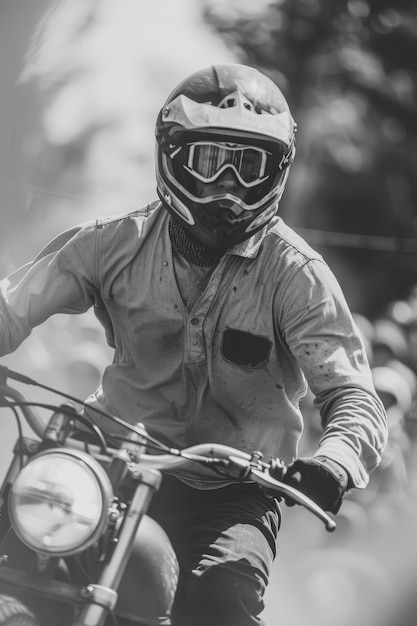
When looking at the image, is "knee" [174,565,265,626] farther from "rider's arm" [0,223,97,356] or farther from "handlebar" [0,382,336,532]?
"rider's arm" [0,223,97,356]

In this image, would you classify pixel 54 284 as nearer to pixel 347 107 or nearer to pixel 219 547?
pixel 219 547

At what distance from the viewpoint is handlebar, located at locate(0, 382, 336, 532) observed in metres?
2.19

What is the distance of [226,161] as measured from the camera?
2.85 meters

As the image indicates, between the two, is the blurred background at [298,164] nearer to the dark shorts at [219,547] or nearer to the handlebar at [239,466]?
the dark shorts at [219,547]

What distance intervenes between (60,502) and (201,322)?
3.33 feet

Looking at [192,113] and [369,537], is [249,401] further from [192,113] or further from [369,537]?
[369,537]

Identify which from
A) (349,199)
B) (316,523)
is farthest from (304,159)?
(316,523)

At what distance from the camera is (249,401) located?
3020 mm

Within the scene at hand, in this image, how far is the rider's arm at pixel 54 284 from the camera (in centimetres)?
305

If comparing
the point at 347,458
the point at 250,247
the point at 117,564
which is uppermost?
the point at 250,247

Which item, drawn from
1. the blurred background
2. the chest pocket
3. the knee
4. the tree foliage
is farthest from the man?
the tree foliage

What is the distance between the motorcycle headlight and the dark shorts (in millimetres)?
522

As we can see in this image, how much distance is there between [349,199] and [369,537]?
4.60 meters

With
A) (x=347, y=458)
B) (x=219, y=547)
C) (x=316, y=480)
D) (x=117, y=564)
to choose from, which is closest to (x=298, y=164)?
(x=219, y=547)
